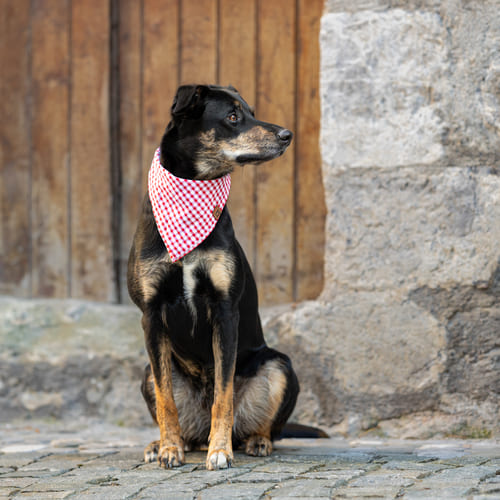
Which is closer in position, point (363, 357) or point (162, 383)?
point (162, 383)

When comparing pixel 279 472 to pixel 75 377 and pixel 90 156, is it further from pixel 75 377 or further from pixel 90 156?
pixel 90 156

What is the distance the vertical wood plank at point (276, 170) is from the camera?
488 centimetres

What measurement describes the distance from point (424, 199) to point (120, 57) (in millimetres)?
2165

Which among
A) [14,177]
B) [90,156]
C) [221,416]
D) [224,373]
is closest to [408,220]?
[224,373]

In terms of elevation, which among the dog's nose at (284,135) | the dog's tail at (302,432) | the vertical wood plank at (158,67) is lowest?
the dog's tail at (302,432)

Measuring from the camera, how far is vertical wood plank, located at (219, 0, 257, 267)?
4918 mm

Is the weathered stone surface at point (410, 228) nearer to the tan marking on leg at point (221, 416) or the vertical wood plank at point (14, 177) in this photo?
the tan marking on leg at point (221, 416)

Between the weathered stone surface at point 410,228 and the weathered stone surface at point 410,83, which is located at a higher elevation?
the weathered stone surface at point 410,83

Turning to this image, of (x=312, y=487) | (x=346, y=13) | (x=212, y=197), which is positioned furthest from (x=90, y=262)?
(x=312, y=487)

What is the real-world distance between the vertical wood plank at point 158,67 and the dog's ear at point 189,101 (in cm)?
167

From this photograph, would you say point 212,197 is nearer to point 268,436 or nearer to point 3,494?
point 268,436

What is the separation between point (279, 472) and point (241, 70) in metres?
2.63

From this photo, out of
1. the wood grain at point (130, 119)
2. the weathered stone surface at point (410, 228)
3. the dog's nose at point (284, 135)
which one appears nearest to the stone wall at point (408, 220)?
the weathered stone surface at point (410, 228)

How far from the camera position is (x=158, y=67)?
5.07 metres
